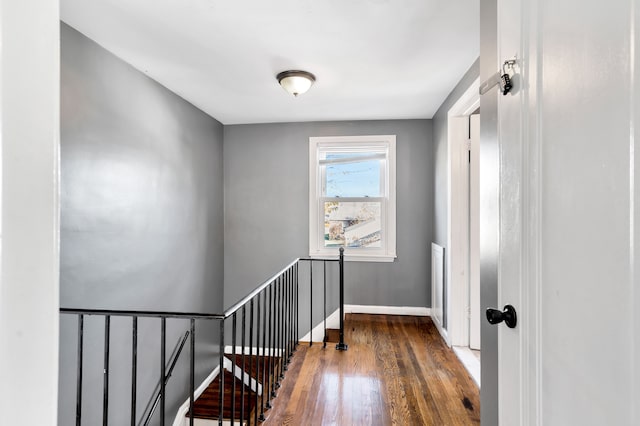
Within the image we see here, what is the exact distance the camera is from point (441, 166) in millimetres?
3240

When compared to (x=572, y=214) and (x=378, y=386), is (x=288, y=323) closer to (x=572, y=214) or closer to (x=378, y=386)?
(x=378, y=386)

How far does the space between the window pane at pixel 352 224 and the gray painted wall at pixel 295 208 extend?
0.82 feet

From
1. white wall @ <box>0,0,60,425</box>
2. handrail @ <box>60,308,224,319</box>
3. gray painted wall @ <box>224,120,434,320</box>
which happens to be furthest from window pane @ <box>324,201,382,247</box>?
white wall @ <box>0,0,60,425</box>

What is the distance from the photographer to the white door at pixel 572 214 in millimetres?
507

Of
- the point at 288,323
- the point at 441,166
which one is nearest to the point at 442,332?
the point at 288,323

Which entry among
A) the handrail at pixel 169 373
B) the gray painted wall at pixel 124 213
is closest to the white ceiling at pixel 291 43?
the gray painted wall at pixel 124 213

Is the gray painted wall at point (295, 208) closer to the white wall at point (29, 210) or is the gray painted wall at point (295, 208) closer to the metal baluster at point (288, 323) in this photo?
the metal baluster at point (288, 323)

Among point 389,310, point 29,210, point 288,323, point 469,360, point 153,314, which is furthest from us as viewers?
point 389,310

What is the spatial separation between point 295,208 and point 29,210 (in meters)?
3.58

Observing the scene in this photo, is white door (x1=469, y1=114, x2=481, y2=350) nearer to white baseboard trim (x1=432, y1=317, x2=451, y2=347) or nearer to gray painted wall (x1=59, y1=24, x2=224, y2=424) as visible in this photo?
white baseboard trim (x1=432, y1=317, x2=451, y2=347)

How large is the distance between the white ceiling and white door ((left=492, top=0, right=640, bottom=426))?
3.44 feet

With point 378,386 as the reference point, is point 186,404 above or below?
below

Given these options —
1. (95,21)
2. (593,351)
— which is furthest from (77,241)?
(593,351)

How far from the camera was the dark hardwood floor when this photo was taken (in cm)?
190
